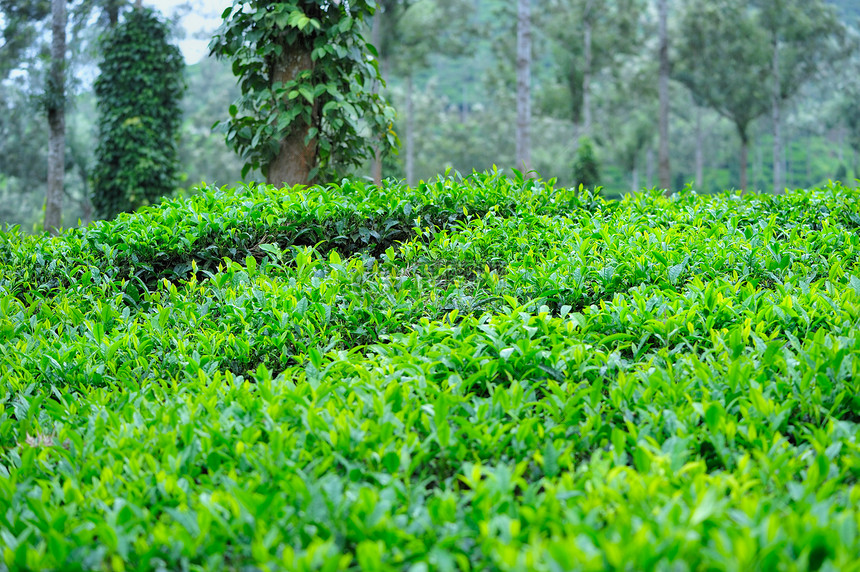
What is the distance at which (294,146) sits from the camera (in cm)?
558

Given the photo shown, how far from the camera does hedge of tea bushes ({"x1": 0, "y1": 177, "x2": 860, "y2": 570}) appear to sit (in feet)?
5.50

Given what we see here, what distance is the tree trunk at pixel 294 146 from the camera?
550 cm

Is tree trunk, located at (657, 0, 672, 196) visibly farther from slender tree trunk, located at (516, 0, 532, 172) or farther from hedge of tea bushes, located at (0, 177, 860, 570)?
hedge of tea bushes, located at (0, 177, 860, 570)

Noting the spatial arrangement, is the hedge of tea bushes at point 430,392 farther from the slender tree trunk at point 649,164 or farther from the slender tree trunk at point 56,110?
the slender tree trunk at point 649,164

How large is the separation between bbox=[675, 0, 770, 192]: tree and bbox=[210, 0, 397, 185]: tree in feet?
109

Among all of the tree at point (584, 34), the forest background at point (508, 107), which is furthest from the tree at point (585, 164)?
the tree at point (584, 34)

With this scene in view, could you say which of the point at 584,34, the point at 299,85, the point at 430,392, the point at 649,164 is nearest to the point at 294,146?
the point at 299,85

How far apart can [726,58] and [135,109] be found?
31.6 m

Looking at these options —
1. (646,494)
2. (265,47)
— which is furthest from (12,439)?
(265,47)

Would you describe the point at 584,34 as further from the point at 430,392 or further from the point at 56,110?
the point at 430,392

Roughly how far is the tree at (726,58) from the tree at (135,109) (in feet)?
95.2

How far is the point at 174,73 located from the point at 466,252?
41.0 feet

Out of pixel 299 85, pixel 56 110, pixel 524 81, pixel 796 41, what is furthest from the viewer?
pixel 796 41

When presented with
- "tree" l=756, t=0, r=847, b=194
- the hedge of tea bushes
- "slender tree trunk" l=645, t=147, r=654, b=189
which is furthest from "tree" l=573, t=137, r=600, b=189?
"slender tree trunk" l=645, t=147, r=654, b=189
